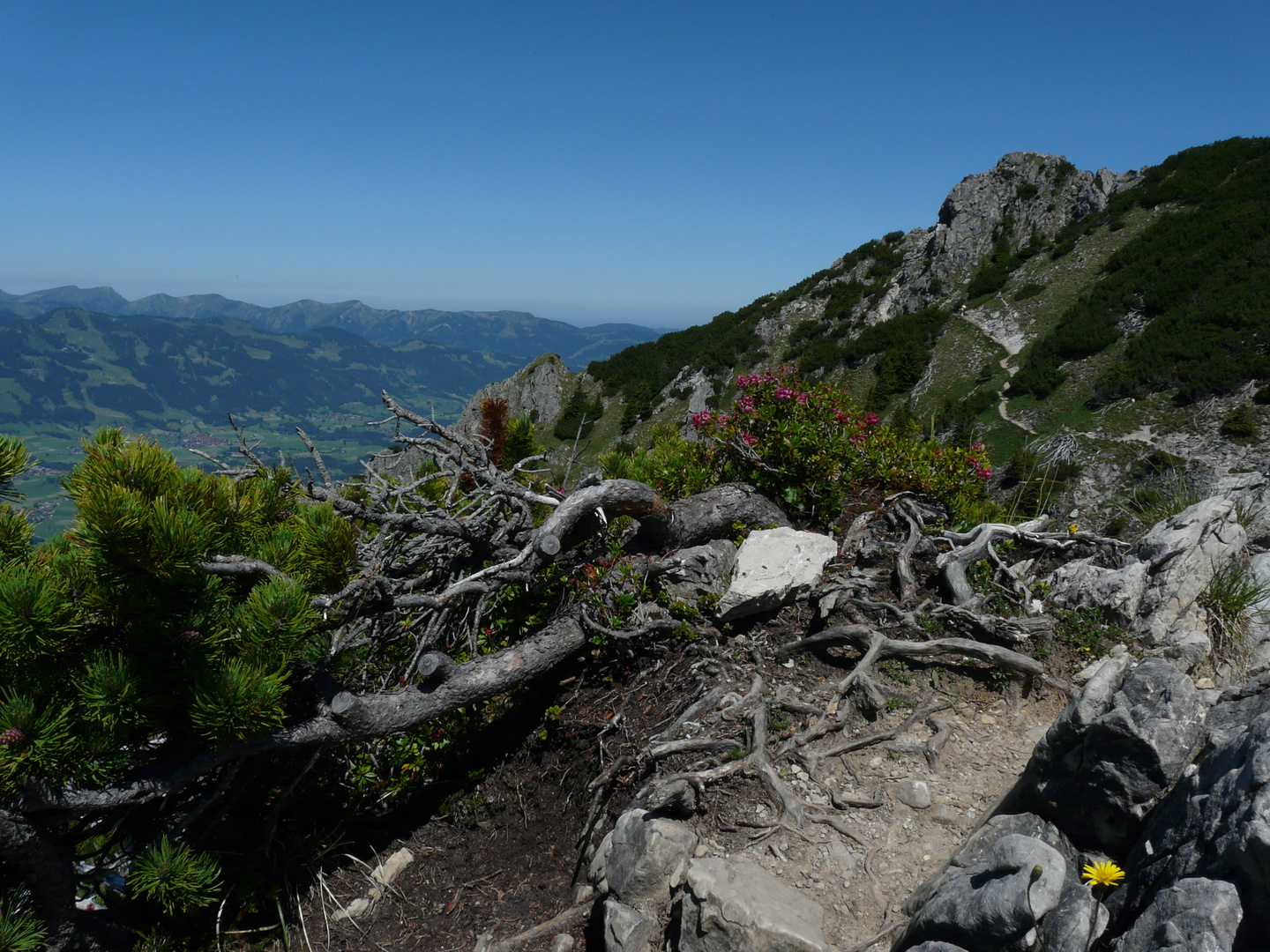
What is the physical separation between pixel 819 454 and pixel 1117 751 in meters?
4.88

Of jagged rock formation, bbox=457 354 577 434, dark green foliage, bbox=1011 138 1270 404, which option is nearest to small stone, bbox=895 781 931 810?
dark green foliage, bbox=1011 138 1270 404

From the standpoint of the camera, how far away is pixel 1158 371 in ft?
123

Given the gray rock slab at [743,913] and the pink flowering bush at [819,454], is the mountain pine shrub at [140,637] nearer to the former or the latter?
the gray rock slab at [743,913]

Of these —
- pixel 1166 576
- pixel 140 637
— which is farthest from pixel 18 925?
pixel 1166 576

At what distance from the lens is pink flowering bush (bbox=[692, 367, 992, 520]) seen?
25.3ft

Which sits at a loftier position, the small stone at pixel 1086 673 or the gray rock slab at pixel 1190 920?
the gray rock slab at pixel 1190 920

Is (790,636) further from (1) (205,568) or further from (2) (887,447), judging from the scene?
(1) (205,568)

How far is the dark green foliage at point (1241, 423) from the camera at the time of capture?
30.5 meters

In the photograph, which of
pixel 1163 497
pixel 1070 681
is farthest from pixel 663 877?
pixel 1163 497

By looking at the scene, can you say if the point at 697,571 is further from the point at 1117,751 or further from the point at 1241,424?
the point at 1241,424

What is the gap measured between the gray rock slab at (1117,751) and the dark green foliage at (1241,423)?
38470mm

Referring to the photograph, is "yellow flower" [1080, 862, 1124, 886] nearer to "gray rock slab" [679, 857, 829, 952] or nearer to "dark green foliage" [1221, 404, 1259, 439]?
"gray rock slab" [679, 857, 829, 952]

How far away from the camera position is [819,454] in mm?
7668

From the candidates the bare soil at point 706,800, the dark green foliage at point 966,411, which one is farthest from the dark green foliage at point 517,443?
the dark green foliage at point 966,411
